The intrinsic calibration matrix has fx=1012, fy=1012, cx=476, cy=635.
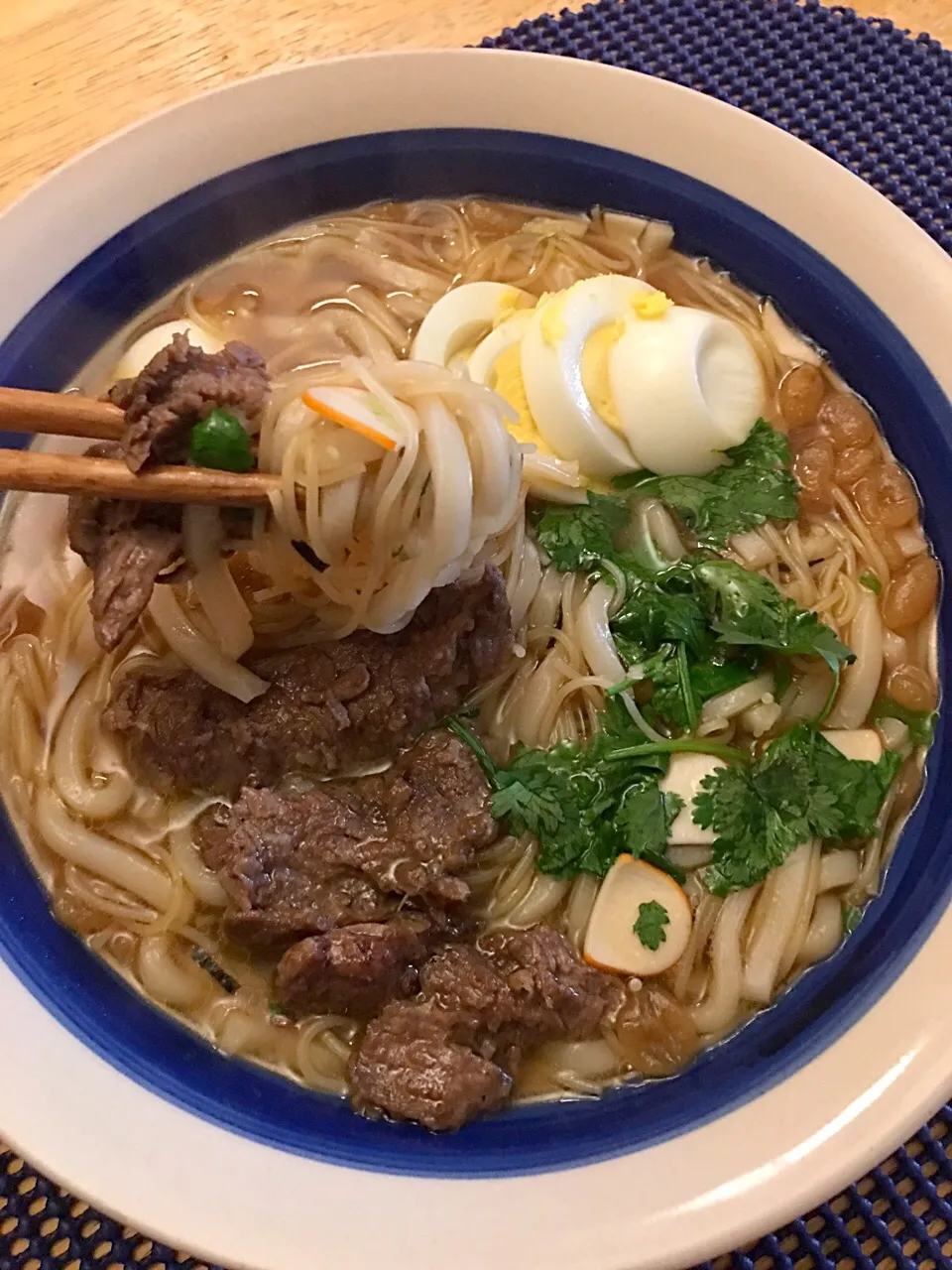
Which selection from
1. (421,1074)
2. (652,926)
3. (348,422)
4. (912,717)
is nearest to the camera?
(348,422)

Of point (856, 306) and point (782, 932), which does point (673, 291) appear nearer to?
point (856, 306)

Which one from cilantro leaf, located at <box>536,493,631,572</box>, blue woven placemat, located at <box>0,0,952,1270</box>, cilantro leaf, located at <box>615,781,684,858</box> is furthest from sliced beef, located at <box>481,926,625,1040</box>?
blue woven placemat, located at <box>0,0,952,1270</box>

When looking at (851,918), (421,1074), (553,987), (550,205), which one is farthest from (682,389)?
(421,1074)

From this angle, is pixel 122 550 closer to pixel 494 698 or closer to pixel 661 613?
pixel 494 698

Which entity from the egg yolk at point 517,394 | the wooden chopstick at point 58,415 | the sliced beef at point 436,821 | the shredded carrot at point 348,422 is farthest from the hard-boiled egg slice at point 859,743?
the wooden chopstick at point 58,415

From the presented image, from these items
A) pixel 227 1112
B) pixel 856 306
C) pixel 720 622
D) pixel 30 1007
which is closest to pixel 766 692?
pixel 720 622

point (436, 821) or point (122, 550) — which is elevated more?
point (122, 550)

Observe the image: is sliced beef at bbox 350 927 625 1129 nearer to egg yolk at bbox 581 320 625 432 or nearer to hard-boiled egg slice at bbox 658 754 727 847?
hard-boiled egg slice at bbox 658 754 727 847

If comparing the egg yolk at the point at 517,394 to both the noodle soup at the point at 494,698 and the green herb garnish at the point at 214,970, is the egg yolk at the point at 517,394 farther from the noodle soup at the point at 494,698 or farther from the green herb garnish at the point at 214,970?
the green herb garnish at the point at 214,970
